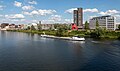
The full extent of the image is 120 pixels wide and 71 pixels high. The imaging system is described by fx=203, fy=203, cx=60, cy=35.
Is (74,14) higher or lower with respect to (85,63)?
higher

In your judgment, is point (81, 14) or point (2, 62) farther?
point (81, 14)

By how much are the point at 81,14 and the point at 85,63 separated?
523 ft

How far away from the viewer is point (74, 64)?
30938mm

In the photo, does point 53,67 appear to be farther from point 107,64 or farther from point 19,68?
point 107,64

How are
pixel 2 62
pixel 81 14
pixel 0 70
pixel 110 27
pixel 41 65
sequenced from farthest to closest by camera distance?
pixel 81 14 → pixel 110 27 → pixel 2 62 → pixel 41 65 → pixel 0 70

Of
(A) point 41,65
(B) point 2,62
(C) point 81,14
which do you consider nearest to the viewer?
(A) point 41,65

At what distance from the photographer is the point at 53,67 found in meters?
28.7

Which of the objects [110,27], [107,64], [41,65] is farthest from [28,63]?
[110,27]

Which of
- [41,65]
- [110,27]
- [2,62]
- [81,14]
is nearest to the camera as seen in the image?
[41,65]

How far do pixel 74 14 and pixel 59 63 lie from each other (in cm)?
16224

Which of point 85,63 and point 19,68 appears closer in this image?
point 19,68

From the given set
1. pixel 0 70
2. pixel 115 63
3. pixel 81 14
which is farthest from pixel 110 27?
pixel 0 70

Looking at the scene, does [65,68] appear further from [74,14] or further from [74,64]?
[74,14]

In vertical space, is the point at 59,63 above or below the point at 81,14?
below
